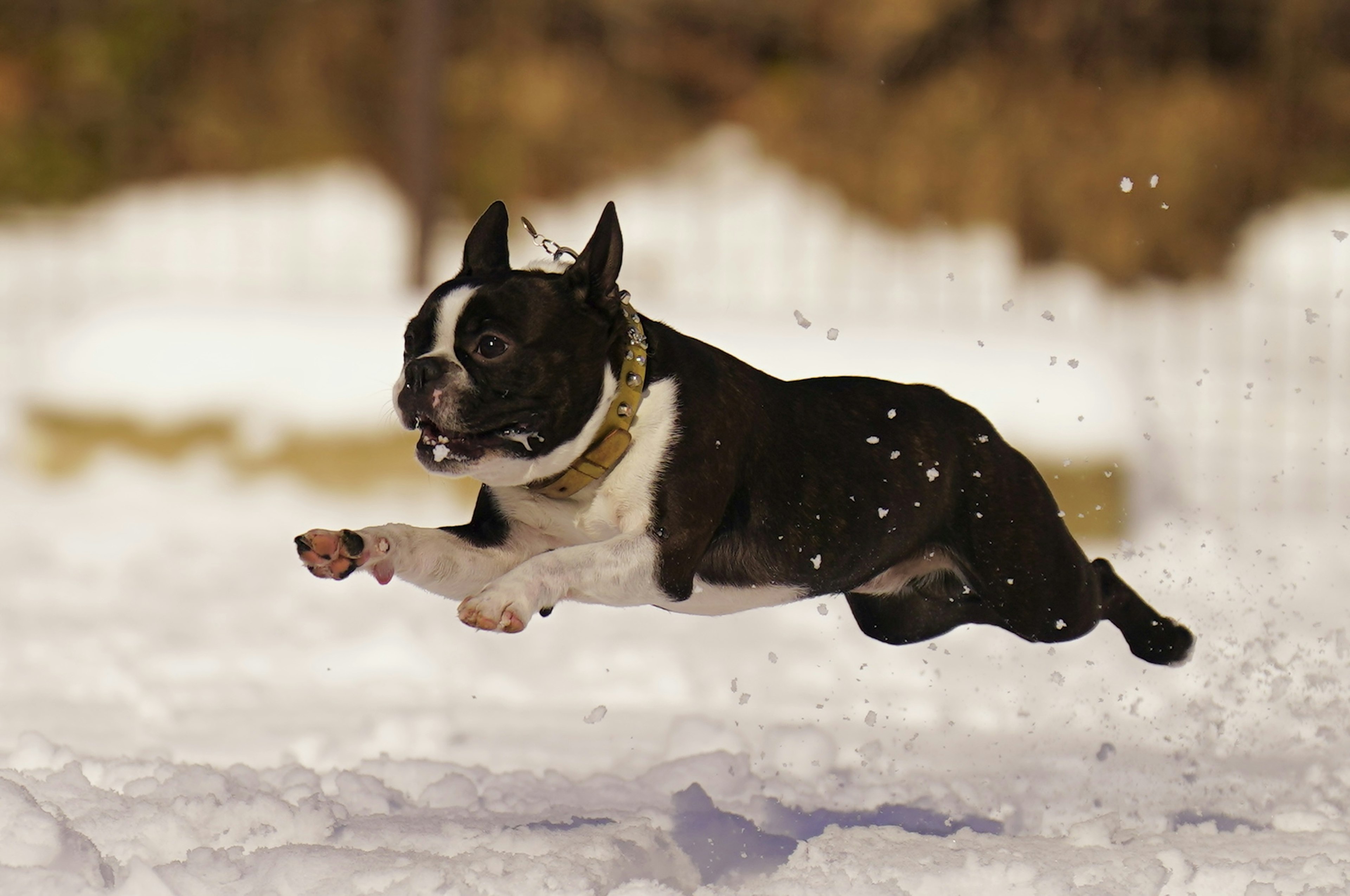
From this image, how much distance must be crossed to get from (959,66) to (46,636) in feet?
30.0

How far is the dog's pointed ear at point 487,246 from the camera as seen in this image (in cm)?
322

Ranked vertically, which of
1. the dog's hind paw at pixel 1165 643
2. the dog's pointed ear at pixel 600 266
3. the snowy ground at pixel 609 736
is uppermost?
the dog's pointed ear at pixel 600 266

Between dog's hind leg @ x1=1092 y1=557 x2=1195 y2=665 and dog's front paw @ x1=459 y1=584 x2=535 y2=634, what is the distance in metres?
1.74

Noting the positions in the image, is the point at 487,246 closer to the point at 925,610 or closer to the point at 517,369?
the point at 517,369

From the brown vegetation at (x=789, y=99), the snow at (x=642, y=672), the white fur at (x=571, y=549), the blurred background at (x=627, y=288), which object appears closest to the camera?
the white fur at (x=571, y=549)

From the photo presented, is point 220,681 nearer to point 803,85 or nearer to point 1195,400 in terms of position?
point 1195,400

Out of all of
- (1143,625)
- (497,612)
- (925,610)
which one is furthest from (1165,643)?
(497,612)

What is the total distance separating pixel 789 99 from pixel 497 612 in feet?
34.7

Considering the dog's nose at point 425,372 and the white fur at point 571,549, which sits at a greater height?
the dog's nose at point 425,372

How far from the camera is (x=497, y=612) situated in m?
2.65

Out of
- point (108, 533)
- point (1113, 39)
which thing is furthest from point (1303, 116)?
point (108, 533)

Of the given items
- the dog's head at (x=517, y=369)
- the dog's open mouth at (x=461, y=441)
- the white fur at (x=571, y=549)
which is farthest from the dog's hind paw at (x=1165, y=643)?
the dog's open mouth at (x=461, y=441)

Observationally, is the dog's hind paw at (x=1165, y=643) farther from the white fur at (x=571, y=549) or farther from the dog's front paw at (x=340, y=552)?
the dog's front paw at (x=340, y=552)

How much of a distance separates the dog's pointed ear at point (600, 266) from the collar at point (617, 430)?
4cm
